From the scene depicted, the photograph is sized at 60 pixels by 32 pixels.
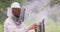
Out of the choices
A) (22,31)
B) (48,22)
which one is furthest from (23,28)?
(48,22)

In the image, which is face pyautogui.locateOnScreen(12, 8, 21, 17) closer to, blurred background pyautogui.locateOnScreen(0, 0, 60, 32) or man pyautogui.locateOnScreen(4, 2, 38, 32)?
man pyautogui.locateOnScreen(4, 2, 38, 32)

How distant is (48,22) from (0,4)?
2.46ft

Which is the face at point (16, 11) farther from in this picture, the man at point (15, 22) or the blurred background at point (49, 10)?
the blurred background at point (49, 10)

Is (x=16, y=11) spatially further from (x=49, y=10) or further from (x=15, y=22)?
(x=49, y=10)

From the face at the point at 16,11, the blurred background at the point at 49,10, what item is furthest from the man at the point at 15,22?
the blurred background at the point at 49,10

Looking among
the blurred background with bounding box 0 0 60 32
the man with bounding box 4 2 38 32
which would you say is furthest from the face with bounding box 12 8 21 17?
the blurred background with bounding box 0 0 60 32

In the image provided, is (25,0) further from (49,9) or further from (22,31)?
(22,31)

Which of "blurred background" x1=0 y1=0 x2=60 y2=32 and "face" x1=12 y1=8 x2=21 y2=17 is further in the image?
"blurred background" x1=0 y1=0 x2=60 y2=32

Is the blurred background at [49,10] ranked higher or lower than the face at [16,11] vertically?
lower

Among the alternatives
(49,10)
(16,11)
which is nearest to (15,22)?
(16,11)

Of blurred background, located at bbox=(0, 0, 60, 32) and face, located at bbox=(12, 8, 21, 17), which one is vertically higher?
face, located at bbox=(12, 8, 21, 17)

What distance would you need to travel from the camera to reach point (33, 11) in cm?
273

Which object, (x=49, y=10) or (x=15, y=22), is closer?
(x=15, y=22)

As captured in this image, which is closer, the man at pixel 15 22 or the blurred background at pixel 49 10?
the man at pixel 15 22
